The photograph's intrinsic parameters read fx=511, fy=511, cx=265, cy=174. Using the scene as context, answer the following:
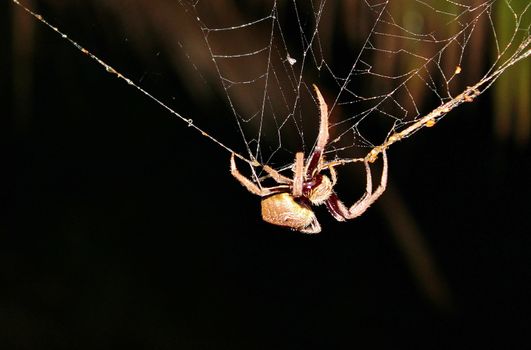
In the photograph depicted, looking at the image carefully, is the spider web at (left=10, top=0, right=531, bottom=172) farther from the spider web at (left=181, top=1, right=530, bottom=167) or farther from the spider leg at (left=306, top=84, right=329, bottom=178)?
the spider leg at (left=306, top=84, right=329, bottom=178)

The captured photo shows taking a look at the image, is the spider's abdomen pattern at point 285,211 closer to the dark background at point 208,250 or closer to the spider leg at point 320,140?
the spider leg at point 320,140

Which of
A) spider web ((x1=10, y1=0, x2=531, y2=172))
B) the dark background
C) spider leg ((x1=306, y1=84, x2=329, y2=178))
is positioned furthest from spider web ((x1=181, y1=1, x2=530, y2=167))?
the dark background

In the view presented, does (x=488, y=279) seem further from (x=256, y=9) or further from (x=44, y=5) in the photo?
(x=44, y=5)

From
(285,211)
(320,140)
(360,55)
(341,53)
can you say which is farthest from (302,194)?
(341,53)

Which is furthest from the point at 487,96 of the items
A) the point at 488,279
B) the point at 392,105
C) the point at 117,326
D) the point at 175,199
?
the point at 117,326

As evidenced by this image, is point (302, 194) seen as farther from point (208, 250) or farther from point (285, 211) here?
point (208, 250)

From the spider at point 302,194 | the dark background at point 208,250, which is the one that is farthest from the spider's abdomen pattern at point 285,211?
the dark background at point 208,250

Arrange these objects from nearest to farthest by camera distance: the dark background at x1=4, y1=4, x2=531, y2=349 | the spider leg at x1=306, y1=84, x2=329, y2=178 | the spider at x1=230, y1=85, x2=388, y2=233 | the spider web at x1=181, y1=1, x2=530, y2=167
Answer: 1. the spider leg at x1=306, y1=84, x2=329, y2=178
2. the spider at x1=230, y1=85, x2=388, y2=233
3. the spider web at x1=181, y1=1, x2=530, y2=167
4. the dark background at x1=4, y1=4, x2=531, y2=349
